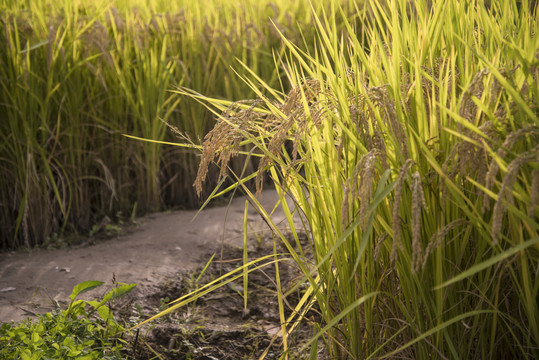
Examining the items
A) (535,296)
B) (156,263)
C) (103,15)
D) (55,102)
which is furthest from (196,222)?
(535,296)

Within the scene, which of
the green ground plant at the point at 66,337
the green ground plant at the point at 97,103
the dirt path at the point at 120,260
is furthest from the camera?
the green ground plant at the point at 97,103

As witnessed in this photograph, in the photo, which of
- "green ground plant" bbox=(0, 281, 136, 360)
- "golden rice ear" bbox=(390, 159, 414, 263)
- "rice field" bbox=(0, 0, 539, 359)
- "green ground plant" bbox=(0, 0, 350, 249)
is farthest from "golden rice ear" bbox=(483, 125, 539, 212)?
"green ground plant" bbox=(0, 0, 350, 249)

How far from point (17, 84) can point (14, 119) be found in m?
0.21

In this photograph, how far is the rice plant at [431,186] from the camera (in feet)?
3.76

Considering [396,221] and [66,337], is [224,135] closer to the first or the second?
[396,221]

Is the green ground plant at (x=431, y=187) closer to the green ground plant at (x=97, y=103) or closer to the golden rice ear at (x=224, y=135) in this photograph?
the golden rice ear at (x=224, y=135)

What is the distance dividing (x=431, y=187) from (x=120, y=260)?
193cm

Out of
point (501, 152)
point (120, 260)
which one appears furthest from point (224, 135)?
point (120, 260)

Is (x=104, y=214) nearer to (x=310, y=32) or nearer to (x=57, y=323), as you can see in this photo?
(x=57, y=323)

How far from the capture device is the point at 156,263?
279 centimetres

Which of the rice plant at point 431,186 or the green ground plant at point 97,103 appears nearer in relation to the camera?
the rice plant at point 431,186

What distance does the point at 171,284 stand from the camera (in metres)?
2.59

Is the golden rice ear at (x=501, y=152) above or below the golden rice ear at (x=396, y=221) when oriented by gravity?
above

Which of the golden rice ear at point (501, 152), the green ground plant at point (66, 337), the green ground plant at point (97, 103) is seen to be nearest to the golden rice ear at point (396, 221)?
the golden rice ear at point (501, 152)
